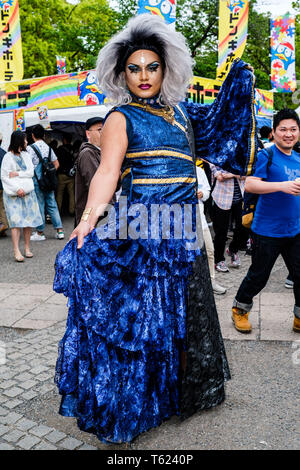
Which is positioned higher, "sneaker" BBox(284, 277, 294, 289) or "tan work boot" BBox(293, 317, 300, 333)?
"tan work boot" BBox(293, 317, 300, 333)

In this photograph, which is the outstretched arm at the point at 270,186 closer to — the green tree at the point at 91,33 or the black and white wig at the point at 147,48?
the black and white wig at the point at 147,48

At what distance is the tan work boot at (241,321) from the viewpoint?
3.75 metres

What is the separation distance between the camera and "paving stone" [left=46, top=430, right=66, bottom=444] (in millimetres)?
2367

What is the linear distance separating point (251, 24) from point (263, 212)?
65.9ft

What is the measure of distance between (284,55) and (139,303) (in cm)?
1404

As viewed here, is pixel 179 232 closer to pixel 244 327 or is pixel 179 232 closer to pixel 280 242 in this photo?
pixel 280 242

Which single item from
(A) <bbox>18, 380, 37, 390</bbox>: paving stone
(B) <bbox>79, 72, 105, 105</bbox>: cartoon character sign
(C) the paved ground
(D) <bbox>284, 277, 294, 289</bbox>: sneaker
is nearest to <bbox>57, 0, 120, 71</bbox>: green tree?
(B) <bbox>79, 72, 105, 105</bbox>: cartoon character sign

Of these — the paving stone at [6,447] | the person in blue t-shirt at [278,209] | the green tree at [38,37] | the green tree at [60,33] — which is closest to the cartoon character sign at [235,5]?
the person in blue t-shirt at [278,209]

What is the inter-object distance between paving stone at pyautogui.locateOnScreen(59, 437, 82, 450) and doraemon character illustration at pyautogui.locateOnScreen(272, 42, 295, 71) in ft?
46.7

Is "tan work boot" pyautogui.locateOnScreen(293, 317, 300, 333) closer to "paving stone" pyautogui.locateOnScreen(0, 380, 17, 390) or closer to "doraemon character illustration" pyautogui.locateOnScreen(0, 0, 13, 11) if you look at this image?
"paving stone" pyautogui.locateOnScreen(0, 380, 17, 390)

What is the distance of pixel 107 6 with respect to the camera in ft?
73.6

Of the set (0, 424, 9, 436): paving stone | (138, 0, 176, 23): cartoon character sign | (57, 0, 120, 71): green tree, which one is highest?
(57, 0, 120, 71): green tree

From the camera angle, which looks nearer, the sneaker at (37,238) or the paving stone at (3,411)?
the paving stone at (3,411)

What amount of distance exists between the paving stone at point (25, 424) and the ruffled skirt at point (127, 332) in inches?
13.6
